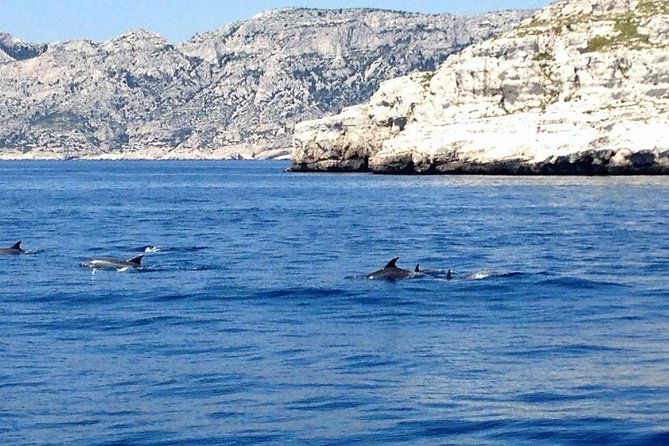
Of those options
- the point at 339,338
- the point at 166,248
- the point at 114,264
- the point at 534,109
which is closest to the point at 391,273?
the point at 114,264

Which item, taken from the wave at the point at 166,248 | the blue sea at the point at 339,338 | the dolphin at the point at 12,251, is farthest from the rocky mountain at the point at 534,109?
the dolphin at the point at 12,251

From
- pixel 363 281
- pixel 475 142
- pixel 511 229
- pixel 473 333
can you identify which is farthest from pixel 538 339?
pixel 475 142

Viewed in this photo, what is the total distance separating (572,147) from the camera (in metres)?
122

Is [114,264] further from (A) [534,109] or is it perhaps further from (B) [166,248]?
(A) [534,109]

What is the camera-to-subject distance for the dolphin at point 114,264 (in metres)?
45.0

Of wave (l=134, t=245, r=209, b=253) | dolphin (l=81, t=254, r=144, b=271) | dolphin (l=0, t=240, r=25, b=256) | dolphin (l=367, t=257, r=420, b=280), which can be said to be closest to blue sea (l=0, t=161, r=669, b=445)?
wave (l=134, t=245, r=209, b=253)

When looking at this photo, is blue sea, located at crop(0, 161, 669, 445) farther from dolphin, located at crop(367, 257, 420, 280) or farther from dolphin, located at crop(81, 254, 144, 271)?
dolphin, located at crop(81, 254, 144, 271)

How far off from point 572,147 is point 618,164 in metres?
4.70

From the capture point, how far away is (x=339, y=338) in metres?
29.9

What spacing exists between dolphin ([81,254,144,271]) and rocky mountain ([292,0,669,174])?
257 ft

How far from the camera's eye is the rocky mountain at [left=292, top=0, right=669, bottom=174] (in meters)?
121

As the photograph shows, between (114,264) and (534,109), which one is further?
(534,109)

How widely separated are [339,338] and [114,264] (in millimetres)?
17230

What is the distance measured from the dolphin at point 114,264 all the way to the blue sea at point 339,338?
587 millimetres
